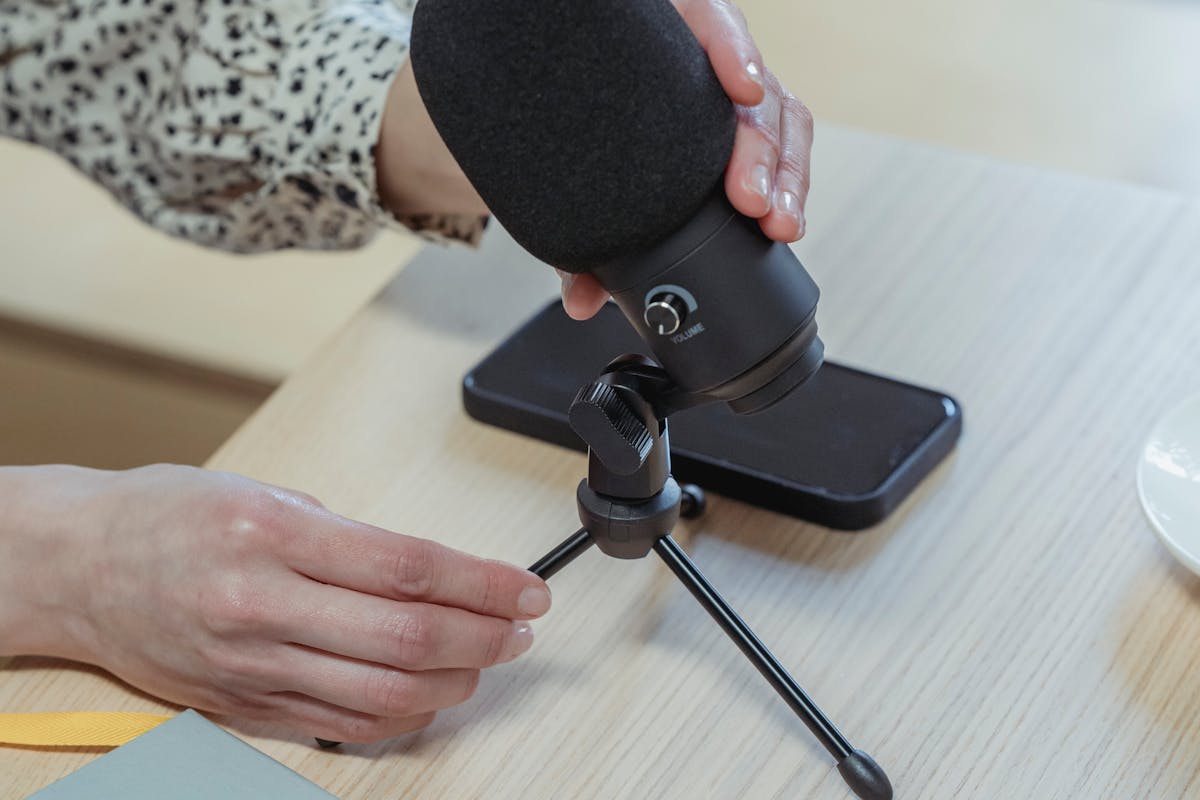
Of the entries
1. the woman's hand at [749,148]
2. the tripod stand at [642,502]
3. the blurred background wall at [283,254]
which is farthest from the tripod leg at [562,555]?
the blurred background wall at [283,254]

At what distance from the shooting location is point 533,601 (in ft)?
2.14

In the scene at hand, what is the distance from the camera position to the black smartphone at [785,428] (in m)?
0.76

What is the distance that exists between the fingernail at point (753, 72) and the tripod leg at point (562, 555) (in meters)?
0.24

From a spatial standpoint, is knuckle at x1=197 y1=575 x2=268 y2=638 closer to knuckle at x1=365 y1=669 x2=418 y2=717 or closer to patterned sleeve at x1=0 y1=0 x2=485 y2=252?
knuckle at x1=365 y1=669 x2=418 y2=717

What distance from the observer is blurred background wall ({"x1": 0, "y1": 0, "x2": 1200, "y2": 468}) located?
148cm

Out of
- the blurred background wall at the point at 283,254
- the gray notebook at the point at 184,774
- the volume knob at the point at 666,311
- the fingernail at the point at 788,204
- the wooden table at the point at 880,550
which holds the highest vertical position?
the fingernail at the point at 788,204

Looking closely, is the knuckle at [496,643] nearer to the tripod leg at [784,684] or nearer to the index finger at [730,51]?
the tripod leg at [784,684]

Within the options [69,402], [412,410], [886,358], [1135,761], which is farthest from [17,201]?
[1135,761]

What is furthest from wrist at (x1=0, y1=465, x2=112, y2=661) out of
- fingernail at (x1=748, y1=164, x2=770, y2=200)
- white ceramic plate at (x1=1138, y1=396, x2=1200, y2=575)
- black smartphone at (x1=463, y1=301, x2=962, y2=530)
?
white ceramic plate at (x1=1138, y1=396, x2=1200, y2=575)

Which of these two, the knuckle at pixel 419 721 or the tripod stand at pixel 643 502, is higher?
the tripod stand at pixel 643 502

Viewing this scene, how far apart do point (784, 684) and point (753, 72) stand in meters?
0.27

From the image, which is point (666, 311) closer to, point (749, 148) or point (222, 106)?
point (749, 148)

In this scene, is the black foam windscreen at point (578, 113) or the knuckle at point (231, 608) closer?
the black foam windscreen at point (578, 113)

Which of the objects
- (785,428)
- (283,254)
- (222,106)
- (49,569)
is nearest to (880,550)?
(785,428)
